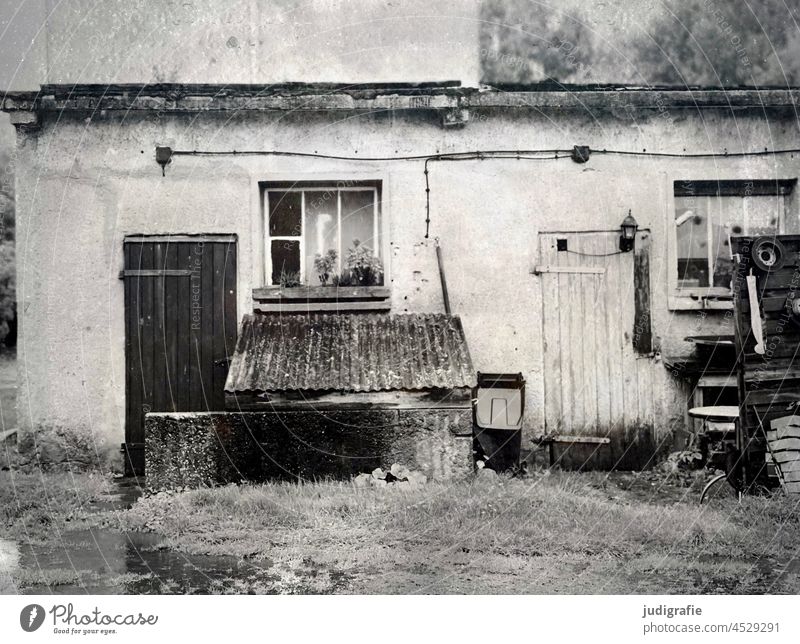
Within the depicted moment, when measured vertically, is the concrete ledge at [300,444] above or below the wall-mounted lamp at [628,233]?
below

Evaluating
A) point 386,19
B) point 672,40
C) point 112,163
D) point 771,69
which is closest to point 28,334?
point 112,163

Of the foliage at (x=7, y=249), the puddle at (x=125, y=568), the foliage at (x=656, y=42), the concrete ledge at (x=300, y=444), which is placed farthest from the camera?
the foliage at (x=7, y=249)

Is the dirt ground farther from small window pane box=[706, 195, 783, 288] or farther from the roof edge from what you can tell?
the roof edge

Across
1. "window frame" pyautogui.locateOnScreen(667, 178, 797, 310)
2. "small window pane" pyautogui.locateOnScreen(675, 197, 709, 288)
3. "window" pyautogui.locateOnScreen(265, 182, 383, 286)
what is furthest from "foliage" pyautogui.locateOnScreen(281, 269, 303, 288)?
"small window pane" pyautogui.locateOnScreen(675, 197, 709, 288)

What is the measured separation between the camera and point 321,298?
613 centimetres

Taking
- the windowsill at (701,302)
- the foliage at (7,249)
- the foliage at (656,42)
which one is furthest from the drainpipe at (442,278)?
the foliage at (7,249)

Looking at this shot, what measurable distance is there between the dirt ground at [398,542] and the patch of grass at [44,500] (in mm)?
14

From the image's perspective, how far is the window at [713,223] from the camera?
592 centimetres

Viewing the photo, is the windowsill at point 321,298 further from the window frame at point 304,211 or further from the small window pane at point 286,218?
the small window pane at point 286,218

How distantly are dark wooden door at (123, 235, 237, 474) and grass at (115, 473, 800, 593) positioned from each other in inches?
50.2

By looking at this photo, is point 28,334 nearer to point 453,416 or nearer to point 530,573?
point 453,416

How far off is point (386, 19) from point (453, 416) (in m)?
2.92

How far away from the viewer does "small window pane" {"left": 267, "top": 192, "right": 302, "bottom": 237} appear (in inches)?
246
